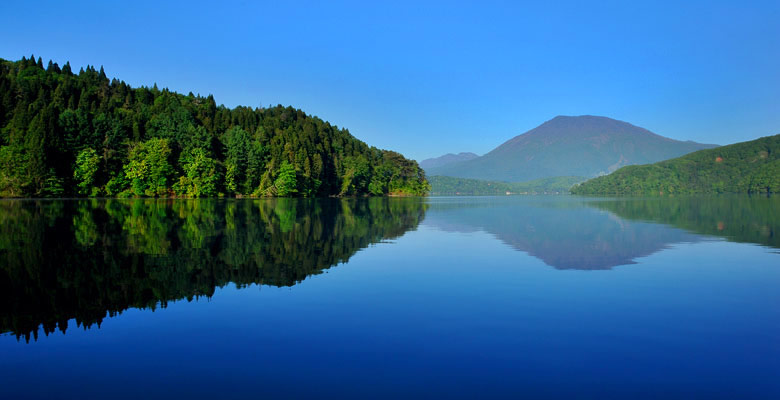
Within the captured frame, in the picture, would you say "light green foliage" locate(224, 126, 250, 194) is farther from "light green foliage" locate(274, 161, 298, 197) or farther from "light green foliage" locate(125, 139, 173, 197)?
"light green foliage" locate(125, 139, 173, 197)

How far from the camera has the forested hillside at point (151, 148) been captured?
8331cm

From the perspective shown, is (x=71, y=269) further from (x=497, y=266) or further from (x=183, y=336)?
(x=497, y=266)

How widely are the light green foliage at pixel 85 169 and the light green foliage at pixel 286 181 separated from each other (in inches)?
1451

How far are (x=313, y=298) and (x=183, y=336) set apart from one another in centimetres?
354

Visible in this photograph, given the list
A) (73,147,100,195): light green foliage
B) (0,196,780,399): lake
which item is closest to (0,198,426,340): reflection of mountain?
(0,196,780,399): lake

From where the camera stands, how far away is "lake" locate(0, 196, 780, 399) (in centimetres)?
643

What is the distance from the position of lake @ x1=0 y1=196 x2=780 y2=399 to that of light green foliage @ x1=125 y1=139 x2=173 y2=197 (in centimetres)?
7881

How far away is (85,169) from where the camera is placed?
8488 centimetres

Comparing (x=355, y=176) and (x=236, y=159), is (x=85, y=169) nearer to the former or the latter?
(x=236, y=159)

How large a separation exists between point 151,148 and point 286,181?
2939cm

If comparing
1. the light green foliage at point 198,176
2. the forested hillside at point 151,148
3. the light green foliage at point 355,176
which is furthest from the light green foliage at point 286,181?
the light green foliage at point 355,176

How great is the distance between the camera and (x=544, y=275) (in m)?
14.9

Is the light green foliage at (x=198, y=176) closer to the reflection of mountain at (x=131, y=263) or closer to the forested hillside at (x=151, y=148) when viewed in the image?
the forested hillside at (x=151, y=148)

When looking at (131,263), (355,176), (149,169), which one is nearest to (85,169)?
(149,169)
